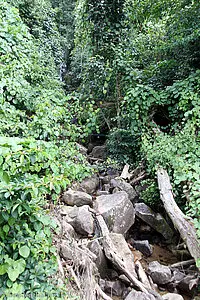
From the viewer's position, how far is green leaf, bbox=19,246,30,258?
1566 millimetres

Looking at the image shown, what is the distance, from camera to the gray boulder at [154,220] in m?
3.96

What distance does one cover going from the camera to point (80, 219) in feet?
10.3

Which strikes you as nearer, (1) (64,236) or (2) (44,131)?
(1) (64,236)

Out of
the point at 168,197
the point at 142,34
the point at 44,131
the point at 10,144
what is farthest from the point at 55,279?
the point at 142,34

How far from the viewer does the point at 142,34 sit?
6.65 metres

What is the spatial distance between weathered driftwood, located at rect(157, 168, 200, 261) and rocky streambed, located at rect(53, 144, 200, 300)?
1.51ft

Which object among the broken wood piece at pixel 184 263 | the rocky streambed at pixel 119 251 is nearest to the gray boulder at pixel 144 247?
the rocky streambed at pixel 119 251

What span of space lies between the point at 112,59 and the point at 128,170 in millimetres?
2943

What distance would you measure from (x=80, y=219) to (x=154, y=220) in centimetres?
154

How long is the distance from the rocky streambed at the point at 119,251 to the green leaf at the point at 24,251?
2.14ft

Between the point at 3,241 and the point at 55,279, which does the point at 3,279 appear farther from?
the point at 55,279

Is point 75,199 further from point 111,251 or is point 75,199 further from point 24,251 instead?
point 24,251

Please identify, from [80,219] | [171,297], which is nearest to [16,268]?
[80,219]

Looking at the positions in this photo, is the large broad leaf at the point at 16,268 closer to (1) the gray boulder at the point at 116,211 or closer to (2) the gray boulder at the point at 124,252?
(2) the gray boulder at the point at 124,252
